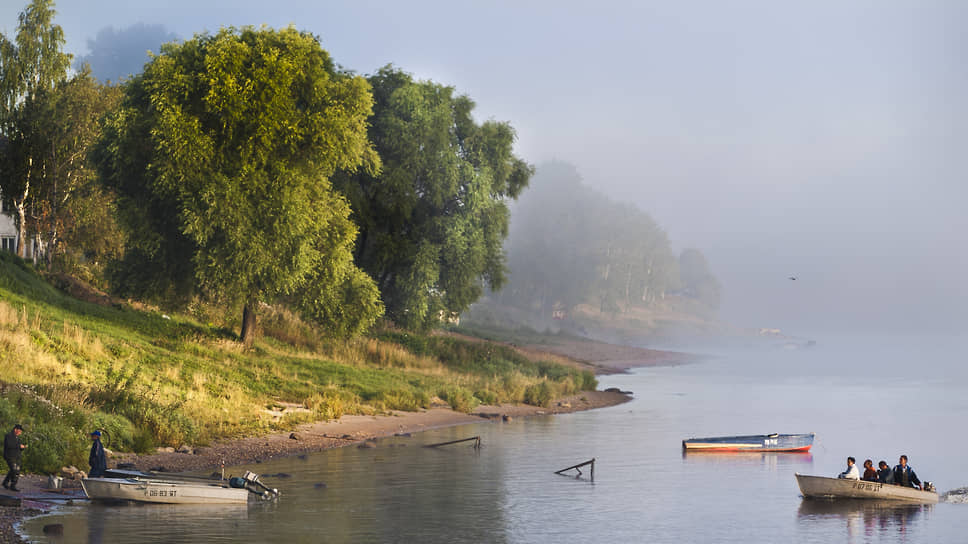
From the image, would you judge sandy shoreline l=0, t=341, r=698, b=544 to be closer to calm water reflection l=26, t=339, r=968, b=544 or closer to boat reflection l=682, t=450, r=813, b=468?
calm water reflection l=26, t=339, r=968, b=544

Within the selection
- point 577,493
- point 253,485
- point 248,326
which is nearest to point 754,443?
point 577,493

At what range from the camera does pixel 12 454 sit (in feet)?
85.5

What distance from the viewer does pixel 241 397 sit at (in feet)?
140

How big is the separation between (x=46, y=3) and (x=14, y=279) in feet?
94.7

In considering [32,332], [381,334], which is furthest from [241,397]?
[381,334]

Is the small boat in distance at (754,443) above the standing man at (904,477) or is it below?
below

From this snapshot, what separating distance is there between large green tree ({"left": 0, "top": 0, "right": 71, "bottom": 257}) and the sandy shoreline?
3665 centimetres

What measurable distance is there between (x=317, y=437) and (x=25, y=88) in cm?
4433

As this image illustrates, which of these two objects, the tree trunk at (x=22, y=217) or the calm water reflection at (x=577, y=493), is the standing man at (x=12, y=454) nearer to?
the calm water reflection at (x=577, y=493)

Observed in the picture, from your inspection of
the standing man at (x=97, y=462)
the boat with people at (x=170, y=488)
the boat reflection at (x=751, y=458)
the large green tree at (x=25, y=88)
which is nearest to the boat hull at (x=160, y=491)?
the boat with people at (x=170, y=488)

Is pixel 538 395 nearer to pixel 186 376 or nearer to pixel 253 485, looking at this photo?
pixel 186 376

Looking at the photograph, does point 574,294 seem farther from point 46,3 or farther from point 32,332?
point 32,332

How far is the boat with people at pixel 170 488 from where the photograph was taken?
2706cm

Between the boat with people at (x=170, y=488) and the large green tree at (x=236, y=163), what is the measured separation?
2076cm
